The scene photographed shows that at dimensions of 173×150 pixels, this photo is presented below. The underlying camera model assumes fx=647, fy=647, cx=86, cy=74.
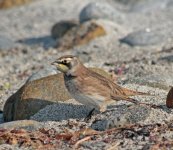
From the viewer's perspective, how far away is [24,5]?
19.9 m

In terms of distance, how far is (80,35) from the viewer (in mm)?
14008

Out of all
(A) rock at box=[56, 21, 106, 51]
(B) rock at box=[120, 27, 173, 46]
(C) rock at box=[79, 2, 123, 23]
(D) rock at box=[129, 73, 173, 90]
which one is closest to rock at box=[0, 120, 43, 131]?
(D) rock at box=[129, 73, 173, 90]

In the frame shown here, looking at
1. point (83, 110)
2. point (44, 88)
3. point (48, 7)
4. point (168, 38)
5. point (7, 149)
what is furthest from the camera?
point (48, 7)

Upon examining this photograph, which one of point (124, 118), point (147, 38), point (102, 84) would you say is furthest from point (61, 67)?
point (147, 38)

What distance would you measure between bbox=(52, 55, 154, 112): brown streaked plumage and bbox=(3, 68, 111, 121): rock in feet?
3.05

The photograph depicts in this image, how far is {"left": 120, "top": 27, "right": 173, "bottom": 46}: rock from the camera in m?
12.9

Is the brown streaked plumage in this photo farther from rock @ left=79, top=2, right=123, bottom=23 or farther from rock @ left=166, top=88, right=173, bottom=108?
rock @ left=79, top=2, right=123, bottom=23

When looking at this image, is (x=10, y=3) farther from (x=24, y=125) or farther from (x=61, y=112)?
(x=24, y=125)

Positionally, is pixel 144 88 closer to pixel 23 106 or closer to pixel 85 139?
pixel 23 106

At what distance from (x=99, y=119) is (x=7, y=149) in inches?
41.8

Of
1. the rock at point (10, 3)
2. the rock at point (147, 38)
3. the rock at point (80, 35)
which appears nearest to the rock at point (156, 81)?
the rock at point (147, 38)

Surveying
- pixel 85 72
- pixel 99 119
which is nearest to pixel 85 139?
pixel 99 119

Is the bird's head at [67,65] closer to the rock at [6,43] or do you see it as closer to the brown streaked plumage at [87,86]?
the brown streaked plumage at [87,86]

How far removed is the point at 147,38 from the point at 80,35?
1662 mm
